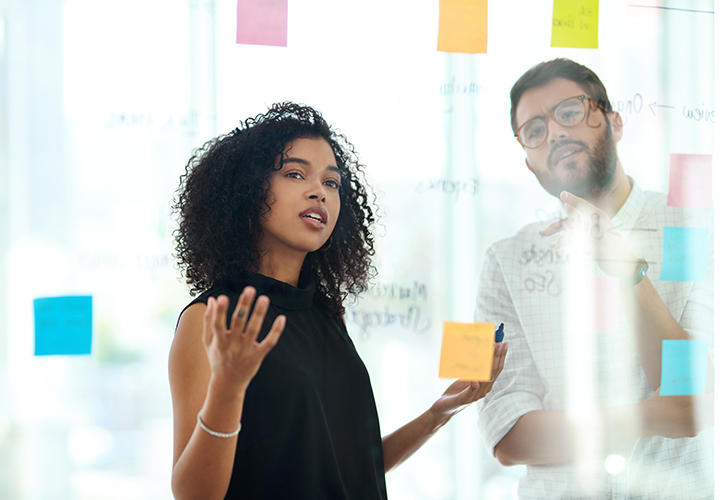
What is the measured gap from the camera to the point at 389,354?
1169 mm

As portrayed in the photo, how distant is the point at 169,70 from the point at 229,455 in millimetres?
893

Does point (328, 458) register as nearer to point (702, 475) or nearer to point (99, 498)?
point (99, 498)

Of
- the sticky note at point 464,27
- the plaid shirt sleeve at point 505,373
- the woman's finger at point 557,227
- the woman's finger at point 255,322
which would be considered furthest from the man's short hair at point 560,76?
the woman's finger at point 255,322

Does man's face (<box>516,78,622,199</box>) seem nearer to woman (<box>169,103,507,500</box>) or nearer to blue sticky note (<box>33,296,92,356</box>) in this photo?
woman (<box>169,103,507,500</box>)

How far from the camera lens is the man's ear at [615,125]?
3.87 ft

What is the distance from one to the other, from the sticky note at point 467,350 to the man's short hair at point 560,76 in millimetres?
479

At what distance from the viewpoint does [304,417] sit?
0.77 metres

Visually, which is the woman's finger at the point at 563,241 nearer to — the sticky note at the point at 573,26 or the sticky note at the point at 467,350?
the sticky note at the point at 467,350


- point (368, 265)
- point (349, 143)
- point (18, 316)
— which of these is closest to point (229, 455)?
point (368, 265)

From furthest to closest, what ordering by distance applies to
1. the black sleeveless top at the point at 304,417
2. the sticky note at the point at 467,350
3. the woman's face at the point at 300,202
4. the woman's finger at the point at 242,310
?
the sticky note at the point at 467,350, the woman's face at the point at 300,202, the black sleeveless top at the point at 304,417, the woman's finger at the point at 242,310

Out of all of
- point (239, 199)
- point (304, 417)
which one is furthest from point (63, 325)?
point (304, 417)

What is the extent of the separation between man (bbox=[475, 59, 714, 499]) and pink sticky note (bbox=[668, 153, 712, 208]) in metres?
0.05

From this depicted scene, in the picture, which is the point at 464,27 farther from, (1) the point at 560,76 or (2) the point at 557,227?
(2) the point at 557,227

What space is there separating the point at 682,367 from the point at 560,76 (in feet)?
2.40
